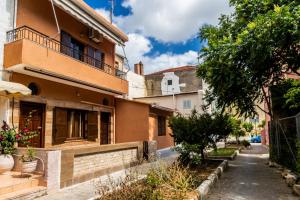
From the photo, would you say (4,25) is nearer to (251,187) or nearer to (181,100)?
(251,187)

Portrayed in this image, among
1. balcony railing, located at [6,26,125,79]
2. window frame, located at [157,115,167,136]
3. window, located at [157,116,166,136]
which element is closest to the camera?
balcony railing, located at [6,26,125,79]

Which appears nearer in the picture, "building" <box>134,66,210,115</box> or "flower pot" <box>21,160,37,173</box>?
"flower pot" <box>21,160,37,173</box>

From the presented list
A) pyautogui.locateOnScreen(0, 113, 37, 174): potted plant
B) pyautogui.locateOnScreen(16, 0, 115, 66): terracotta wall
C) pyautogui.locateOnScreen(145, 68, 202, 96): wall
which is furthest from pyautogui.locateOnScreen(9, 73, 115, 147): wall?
pyautogui.locateOnScreen(145, 68, 202, 96): wall

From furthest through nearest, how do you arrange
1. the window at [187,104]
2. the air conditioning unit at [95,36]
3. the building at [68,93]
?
the window at [187,104], the air conditioning unit at [95,36], the building at [68,93]

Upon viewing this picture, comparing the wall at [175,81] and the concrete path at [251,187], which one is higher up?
the wall at [175,81]

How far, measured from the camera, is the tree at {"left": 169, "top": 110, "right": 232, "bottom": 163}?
1326 cm

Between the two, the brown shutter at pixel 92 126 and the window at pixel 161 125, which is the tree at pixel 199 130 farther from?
the window at pixel 161 125

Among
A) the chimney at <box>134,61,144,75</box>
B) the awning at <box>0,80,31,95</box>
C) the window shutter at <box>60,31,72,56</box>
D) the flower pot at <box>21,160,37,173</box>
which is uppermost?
the chimney at <box>134,61,144,75</box>

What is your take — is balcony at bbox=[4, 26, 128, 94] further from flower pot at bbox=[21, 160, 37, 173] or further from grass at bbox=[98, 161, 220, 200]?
grass at bbox=[98, 161, 220, 200]

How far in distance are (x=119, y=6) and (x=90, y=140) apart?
11785 millimetres

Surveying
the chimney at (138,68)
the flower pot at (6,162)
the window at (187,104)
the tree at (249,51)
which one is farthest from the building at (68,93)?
the chimney at (138,68)

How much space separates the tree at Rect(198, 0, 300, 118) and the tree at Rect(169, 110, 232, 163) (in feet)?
5.65

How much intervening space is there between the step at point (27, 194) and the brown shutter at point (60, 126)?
5.76 metres

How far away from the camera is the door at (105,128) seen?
18.7m
